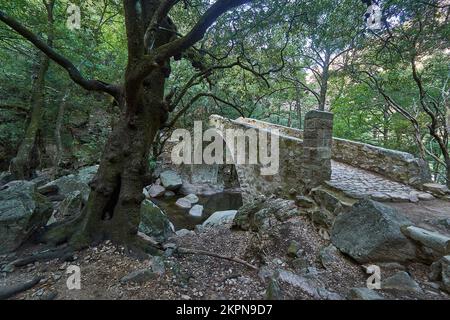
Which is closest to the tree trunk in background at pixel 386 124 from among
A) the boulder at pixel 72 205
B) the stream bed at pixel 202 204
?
the stream bed at pixel 202 204

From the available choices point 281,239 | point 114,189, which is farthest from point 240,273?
point 114,189

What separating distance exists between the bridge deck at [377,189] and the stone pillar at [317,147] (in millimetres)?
256

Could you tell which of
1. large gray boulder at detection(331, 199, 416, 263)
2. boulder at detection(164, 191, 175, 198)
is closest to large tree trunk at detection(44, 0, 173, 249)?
large gray boulder at detection(331, 199, 416, 263)

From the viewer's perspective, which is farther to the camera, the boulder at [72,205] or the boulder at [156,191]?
the boulder at [156,191]

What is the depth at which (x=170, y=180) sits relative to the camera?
1026cm

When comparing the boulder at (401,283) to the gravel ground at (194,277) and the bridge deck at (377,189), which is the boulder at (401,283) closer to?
the gravel ground at (194,277)

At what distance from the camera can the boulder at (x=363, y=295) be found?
1.73 m

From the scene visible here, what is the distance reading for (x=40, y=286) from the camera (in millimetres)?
1854

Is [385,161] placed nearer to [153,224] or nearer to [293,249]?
[293,249]

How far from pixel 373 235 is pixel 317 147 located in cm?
161

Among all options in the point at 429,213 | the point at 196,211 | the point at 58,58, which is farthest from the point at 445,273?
the point at 196,211

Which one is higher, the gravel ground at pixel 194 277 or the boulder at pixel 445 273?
the boulder at pixel 445 273

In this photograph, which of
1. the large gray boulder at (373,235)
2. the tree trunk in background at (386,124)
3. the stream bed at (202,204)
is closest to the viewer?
the large gray boulder at (373,235)

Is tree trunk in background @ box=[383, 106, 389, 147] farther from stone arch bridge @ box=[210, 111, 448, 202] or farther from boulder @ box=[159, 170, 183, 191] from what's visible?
boulder @ box=[159, 170, 183, 191]
